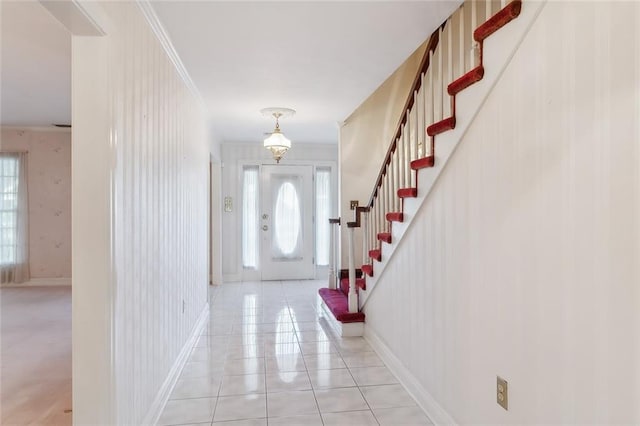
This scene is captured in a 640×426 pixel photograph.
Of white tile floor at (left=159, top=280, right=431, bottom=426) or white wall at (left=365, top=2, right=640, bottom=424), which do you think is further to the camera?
white tile floor at (left=159, top=280, right=431, bottom=426)

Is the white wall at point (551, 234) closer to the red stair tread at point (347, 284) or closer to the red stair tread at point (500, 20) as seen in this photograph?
the red stair tread at point (500, 20)

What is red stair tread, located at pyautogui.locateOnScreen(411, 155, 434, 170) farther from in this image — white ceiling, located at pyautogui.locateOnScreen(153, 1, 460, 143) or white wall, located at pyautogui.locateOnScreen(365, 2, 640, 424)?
white ceiling, located at pyautogui.locateOnScreen(153, 1, 460, 143)

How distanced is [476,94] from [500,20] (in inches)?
12.5

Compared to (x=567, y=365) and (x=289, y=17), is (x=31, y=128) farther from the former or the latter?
(x=567, y=365)

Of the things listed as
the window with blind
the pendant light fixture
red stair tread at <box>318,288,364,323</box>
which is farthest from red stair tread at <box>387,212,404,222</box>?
the window with blind

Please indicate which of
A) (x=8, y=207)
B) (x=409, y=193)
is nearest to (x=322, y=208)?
(x=409, y=193)

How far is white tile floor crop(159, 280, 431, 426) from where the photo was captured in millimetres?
2268

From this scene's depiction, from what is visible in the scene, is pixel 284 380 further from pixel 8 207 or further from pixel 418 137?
pixel 8 207

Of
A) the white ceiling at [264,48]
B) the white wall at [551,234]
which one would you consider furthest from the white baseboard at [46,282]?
the white wall at [551,234]

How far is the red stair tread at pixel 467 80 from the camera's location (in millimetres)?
1720

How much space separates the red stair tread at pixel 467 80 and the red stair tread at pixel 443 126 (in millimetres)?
141

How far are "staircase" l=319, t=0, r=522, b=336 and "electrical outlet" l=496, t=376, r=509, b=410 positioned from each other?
1.10 metres

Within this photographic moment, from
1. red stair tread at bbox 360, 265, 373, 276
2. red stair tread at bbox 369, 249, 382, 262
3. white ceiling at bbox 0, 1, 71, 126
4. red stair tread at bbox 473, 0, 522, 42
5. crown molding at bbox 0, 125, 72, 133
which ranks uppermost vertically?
crown molding at bbox 0, 125, 72, 133

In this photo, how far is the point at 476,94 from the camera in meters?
1.76
